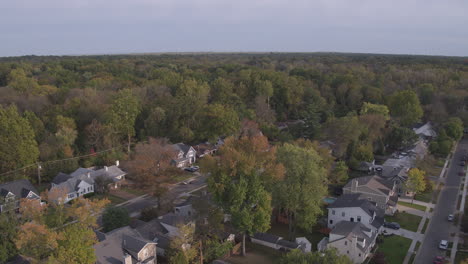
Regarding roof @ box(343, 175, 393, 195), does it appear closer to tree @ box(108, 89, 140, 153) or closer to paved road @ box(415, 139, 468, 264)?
paved road @ box(415, 139, 468, 264)

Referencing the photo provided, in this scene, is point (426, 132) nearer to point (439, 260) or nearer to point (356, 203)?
point (356, 203)

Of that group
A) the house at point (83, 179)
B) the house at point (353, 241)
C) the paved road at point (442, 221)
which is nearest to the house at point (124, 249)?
the house at point (353, 241)

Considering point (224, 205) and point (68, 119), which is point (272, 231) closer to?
point (224, 205)

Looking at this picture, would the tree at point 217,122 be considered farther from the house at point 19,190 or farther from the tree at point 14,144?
the house at point 19,190

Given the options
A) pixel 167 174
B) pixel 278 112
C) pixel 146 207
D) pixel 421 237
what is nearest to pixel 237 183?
pixel 167 174

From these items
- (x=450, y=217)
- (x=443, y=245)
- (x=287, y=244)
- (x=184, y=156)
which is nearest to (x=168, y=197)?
(x=287, y=244)

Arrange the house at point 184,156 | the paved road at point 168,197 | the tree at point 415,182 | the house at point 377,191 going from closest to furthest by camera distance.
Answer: the house at point 377,191, the paved road at point 168,197, the tree at point 415,182, the house at point 184,156

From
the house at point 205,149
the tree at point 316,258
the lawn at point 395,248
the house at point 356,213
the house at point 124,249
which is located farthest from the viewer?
the house at point 205,149
